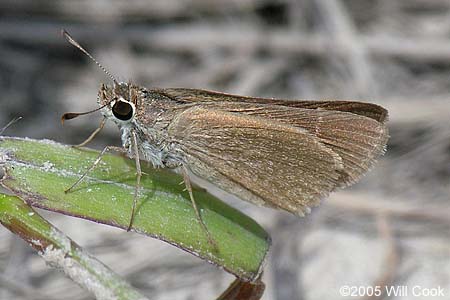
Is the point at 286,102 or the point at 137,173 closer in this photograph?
the point at 137,173

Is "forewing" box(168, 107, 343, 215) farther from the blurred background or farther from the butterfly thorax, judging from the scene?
the blurred background

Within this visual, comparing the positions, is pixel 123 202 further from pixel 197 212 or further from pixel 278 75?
pixel 278 75

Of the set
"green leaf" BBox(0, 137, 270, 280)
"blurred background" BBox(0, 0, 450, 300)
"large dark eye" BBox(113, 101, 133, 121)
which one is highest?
"blurred background" BBox(0, 0, 450, 300)

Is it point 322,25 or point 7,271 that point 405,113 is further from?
point 7,271

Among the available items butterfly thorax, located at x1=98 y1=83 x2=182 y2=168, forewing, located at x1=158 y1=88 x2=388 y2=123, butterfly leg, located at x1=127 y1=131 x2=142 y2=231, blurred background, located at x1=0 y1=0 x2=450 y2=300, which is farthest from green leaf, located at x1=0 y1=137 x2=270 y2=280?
blurred background, located at x1=0 y1=0 x2=450 y2=300

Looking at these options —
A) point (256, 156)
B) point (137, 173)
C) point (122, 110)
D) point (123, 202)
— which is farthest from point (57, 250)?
point (256, 156)

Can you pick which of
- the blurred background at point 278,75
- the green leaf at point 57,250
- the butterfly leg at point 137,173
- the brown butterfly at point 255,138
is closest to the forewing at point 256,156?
the brown butterfly at point 255,138
